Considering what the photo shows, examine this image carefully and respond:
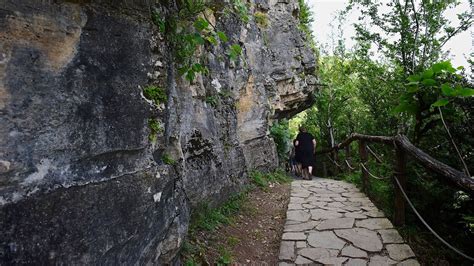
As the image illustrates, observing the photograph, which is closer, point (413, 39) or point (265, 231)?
point (265, 231)

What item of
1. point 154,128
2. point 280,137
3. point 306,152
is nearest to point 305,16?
point 280,137

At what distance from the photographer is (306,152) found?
8.98 metres

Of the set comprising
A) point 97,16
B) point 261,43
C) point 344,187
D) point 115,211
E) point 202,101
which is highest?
point 261,43

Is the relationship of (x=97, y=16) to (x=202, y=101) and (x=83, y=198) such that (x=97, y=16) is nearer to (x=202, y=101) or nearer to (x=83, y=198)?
(x=83, y=198)

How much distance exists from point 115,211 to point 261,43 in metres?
7.76

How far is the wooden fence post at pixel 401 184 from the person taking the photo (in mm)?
3596

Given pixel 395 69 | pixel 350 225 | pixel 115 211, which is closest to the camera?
pixel 115 211

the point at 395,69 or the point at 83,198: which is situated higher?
the point at 395,69

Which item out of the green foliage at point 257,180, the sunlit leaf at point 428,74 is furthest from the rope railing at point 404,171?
the green foliage at point 257,180

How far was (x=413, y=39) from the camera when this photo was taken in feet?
21.9

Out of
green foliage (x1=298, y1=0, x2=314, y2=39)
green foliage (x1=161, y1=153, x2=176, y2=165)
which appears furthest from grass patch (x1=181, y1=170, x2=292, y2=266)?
green foliage (x1=298, y1=0, x2=314, y2=39)

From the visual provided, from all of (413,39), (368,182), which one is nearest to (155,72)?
(368,182)

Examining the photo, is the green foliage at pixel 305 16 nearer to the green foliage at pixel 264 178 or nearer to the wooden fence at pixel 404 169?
the green foliage at pixel 264 178

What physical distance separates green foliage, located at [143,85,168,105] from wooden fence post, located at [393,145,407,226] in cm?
301
